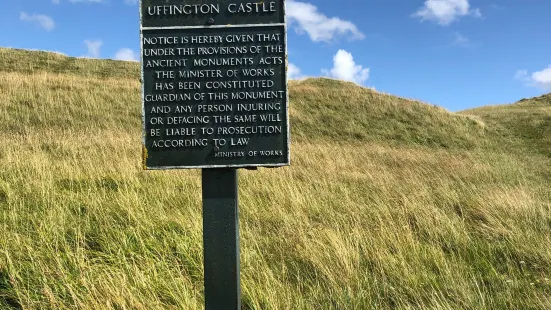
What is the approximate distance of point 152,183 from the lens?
23.1ft

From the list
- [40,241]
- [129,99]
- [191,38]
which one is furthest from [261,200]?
[129,99]

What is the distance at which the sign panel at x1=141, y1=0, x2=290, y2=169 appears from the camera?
307 centimetres

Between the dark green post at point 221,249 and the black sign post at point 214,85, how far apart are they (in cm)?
14

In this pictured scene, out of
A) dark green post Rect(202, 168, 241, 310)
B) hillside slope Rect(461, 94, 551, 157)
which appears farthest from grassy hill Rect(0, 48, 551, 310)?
hillside slope Rect(461, 94, 551, 157)

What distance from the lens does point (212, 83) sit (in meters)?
3.09

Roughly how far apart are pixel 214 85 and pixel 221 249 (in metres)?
1.27

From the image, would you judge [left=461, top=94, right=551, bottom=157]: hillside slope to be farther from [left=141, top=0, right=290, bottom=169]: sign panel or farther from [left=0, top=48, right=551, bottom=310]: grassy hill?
[left=141, top=0, right=290, bottom=169]: sign panel

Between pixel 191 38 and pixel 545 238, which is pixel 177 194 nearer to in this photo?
pixel 191 38

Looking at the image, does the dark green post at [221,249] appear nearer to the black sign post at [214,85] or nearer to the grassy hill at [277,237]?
the black sign post at [214,85]

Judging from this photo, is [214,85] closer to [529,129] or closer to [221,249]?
[221,249]

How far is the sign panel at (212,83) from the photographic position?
3.07 meters

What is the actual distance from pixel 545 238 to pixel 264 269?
3.57 m

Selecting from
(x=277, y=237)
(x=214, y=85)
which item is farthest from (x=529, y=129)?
(x=214, y=85)

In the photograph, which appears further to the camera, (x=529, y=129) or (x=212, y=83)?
(x=529, y=129)
